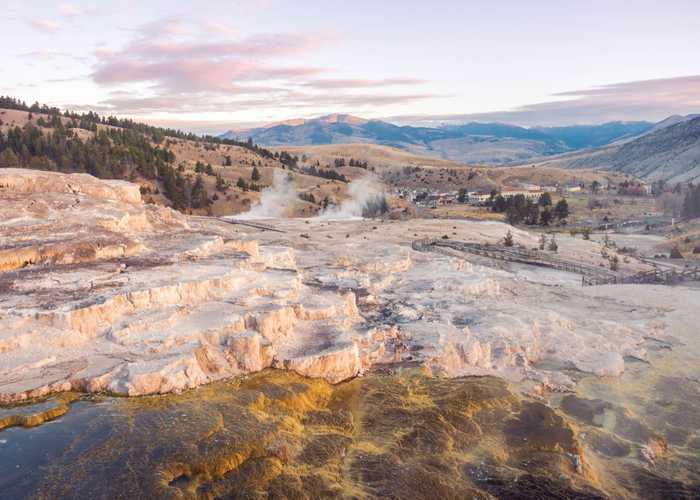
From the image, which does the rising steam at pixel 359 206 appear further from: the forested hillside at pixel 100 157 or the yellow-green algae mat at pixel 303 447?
the yellow-green algae mat at pixel 303 447

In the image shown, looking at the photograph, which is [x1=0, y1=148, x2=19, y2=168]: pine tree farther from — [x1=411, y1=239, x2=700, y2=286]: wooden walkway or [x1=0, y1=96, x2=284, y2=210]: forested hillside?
[x1=411, y1=239, x2=700, y2=286]: wooden walkway

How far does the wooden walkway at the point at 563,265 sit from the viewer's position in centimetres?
2867

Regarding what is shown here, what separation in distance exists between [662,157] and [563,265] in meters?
146

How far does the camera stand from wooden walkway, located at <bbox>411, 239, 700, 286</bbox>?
94.1 ft

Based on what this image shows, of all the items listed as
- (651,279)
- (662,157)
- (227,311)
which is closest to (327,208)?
(651,279)

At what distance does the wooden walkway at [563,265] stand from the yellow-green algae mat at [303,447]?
57.2 ft

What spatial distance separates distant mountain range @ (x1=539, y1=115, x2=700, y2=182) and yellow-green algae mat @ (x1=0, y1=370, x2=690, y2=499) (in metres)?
131

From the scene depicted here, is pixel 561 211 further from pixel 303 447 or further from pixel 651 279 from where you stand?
pixel 303 447

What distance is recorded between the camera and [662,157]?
15625cm

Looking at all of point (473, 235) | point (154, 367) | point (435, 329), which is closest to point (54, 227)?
point (154, 367)

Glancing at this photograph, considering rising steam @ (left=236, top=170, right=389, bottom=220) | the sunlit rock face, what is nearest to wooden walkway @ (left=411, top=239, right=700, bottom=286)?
the sunlit rock face

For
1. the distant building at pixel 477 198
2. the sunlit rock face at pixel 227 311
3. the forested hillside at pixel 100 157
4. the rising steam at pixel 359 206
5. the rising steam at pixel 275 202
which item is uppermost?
the forested hillside at pixel 100 157

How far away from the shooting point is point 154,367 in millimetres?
13344

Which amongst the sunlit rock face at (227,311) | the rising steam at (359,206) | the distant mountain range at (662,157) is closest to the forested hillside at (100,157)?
the rising steam at (359,206)
